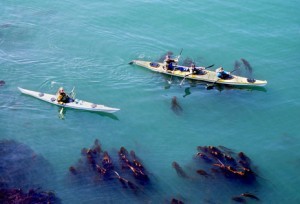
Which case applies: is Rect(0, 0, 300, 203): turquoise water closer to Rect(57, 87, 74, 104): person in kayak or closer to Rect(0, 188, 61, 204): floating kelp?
Rect(0, 188, 61, 204): floating kelp

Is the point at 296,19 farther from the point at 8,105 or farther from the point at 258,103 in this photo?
the point at 8,105

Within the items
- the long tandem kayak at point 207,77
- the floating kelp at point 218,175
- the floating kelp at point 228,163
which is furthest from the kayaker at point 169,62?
the floating kelp at point 218,175

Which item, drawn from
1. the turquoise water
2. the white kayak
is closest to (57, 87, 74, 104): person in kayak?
the white kayak

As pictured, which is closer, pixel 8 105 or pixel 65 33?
pixel 8 105

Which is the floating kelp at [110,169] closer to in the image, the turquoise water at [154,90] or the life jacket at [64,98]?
the turquoise water at [154,90]

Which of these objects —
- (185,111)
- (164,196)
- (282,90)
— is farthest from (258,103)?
(164,196)

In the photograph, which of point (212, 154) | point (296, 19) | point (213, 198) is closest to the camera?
point (213, 198)
